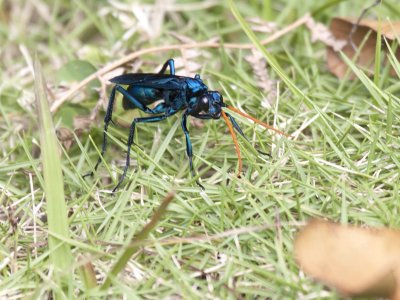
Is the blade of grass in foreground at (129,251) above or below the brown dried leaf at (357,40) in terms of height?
below

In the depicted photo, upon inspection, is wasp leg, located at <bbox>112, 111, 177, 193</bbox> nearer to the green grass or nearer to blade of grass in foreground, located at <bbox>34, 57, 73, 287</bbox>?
the green grass

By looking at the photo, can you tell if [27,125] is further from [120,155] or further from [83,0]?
[83,0]

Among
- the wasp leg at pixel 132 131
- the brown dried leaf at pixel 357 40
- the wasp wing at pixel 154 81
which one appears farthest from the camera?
the brown dried leaf at pixel 357 40

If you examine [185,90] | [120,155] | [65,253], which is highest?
[185,90]

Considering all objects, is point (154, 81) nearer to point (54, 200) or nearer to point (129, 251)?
point (54, 200)

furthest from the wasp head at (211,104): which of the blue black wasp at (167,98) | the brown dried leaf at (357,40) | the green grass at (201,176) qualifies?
the brown dried leaf at (357,40)

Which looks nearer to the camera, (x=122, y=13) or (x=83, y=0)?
(x=122, y=13)

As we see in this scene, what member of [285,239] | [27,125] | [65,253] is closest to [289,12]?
[27,125]

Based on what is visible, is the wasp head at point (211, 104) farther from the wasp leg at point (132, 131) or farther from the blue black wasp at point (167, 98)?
the wasp leg at point (132, 131)
